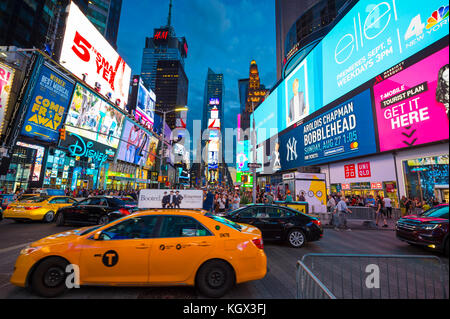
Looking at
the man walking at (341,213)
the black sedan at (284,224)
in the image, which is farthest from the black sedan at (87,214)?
the man walking at (341,213)

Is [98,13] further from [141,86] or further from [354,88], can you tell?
[354,88]

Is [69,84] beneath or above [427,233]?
above

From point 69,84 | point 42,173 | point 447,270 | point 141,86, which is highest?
point 141,86

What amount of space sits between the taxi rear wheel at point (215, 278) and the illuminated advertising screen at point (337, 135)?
770 inches

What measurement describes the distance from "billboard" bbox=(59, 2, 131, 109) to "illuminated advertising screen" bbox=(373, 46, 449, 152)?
34.9 m

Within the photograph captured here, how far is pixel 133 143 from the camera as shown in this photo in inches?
1679

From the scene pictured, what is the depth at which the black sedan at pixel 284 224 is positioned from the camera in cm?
752

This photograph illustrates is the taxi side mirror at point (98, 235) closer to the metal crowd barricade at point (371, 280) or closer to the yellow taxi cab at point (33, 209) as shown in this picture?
the metal crowd barricade at point (371, 280)

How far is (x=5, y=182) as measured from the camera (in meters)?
21.4

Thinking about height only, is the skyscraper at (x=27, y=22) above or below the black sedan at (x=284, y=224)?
above

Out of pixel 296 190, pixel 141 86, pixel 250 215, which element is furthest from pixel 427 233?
pixel 141 86

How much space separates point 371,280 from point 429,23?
1877 centimetres

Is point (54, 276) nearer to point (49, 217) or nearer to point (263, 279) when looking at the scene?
point (263, 279)

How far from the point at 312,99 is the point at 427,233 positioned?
1004 inches
